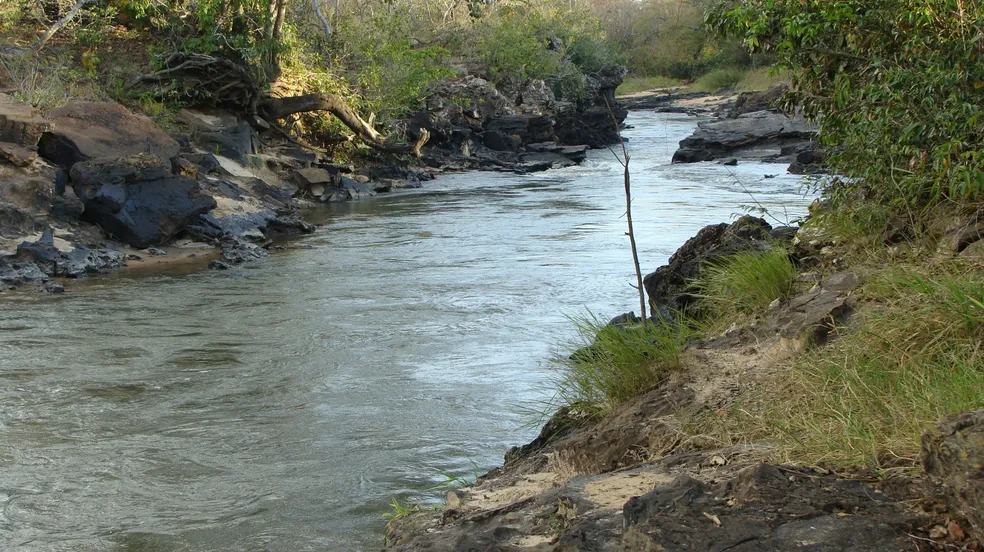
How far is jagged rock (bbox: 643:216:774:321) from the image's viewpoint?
6.30 m

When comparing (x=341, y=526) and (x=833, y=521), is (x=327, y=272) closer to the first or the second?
(x=341, y=526)

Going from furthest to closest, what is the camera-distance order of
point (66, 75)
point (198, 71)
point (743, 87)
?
point (743, 87) < point (198, 71) < point (66, 75)

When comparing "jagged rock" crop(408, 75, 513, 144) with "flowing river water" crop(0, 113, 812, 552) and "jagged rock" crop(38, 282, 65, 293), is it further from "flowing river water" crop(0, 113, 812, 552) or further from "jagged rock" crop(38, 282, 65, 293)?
"jagged rock" crop(38, 282, 65, 293)

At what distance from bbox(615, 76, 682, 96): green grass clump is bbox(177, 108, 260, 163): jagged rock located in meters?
49.3

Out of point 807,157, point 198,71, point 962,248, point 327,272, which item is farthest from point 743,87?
point 962,248

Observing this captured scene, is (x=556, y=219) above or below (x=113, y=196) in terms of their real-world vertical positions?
below

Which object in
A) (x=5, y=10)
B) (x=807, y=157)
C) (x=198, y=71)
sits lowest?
(x=807, y=157)

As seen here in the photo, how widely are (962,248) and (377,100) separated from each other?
19336 mm

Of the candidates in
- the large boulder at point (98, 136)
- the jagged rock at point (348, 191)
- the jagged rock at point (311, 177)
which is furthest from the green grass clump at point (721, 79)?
the large boulder at point (98, 136)

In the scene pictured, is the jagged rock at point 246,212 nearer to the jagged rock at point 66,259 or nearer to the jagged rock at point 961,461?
the jagged rock at point 66,259

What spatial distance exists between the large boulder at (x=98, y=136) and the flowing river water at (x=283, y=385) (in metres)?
2.72

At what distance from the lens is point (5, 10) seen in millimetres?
18484

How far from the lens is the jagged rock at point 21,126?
39.3ft

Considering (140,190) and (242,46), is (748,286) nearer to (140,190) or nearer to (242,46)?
(140,190)
